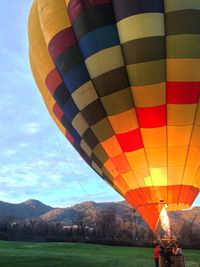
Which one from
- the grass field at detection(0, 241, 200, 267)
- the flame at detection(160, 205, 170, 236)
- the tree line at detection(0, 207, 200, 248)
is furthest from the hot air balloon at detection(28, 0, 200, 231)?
the tree line at detection(0, 207, 200, 248)

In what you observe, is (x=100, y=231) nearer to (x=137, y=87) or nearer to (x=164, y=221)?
(x=164, y=221)

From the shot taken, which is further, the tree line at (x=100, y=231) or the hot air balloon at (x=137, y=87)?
the tree line at (x=100, y=231)

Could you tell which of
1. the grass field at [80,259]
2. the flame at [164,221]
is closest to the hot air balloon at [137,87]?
the flame at [164,221]

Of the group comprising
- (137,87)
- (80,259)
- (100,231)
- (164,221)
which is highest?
(100,231)

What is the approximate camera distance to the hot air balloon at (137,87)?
9.55 m

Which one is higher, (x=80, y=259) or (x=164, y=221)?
(x=164, y=221)

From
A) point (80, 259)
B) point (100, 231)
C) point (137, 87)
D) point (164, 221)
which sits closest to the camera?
point (137, 87)

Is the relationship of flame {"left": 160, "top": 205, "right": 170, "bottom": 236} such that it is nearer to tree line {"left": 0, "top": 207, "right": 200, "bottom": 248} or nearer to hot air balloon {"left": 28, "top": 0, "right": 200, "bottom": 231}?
hot air balloon {"left": 28, "top": 0, "right": 200, "bottom": 231}

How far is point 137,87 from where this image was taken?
9938 mm

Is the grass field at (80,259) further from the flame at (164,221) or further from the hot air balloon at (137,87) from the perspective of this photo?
the hot air balloon at (137,87)

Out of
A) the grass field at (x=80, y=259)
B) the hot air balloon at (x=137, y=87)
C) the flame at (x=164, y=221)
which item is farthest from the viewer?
the grass field at (x=80, y=259)

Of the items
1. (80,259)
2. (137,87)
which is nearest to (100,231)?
(80,259)

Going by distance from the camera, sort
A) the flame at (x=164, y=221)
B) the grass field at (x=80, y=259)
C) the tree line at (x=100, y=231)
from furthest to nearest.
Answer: the tree line at (x=100, y=231)
the grass field at (x=80, y=259)
the flame at (x=164, y=221)

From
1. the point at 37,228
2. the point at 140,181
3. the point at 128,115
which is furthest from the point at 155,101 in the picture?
the point at 37,228
